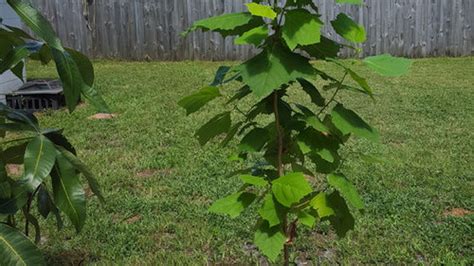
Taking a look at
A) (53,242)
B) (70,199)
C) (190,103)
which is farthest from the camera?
(53,242)

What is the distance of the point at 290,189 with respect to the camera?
1688 millimetres

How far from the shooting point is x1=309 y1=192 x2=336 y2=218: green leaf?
1.82 m

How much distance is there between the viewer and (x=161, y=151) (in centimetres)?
525

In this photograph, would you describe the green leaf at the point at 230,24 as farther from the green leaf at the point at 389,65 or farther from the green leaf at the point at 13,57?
the green leaf at the point at 13,57

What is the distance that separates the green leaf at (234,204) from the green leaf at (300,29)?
549mm

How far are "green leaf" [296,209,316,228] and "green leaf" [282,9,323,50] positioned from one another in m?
0.56

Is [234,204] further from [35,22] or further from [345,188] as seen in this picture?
[35,22]

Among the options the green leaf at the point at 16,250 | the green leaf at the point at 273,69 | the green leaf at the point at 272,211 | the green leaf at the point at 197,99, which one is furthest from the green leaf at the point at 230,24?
the green leaf at the point at 16,250

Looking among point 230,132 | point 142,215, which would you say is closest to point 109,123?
point 142,215

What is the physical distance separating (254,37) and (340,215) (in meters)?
0.67

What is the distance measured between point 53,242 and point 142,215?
2.04 feet

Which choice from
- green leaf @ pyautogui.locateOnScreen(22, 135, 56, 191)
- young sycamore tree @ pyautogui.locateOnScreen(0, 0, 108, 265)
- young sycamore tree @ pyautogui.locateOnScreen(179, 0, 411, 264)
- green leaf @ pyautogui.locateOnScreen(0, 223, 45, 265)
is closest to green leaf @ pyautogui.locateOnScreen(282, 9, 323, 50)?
young sycamore tree @ pyautogui.locateOnScreen(179, 0, 411, 264)

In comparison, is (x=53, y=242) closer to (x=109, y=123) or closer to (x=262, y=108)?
(x=262, y=108)

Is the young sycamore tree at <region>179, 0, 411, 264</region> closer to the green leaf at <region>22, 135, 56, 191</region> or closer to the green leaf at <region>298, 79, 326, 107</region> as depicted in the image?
the green leaf at <region>298, 79, 326, 107</region>
